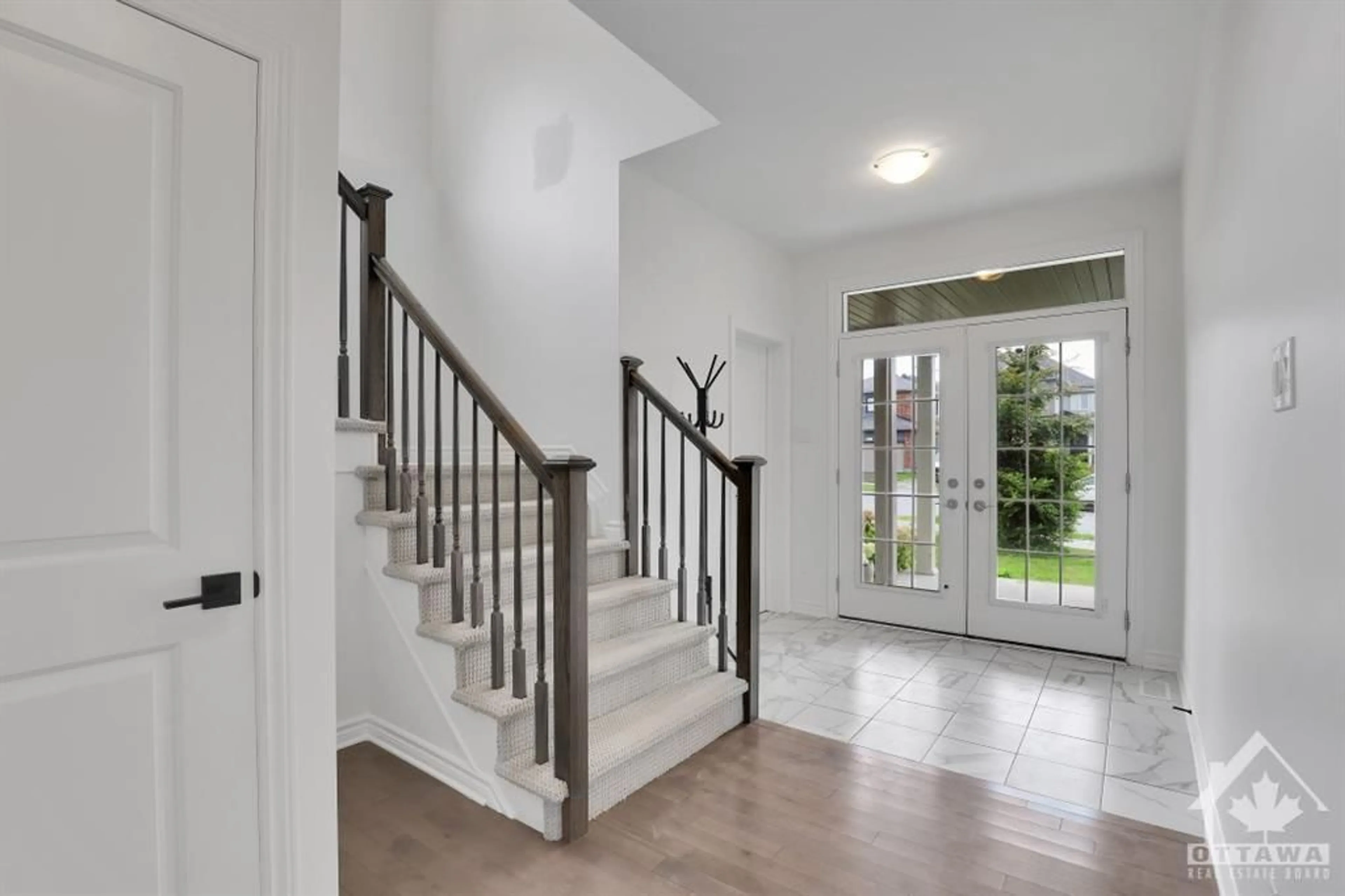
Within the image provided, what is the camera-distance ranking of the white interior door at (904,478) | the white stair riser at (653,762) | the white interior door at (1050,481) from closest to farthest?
the white stair riser at (653,762), the white interior door at (1050,481), the white interior door at (904,478)

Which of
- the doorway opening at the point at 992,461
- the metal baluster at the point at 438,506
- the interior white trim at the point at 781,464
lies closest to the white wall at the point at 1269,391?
the doorway opening at the point at 992,461

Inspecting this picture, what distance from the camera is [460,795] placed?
2299 millimetres

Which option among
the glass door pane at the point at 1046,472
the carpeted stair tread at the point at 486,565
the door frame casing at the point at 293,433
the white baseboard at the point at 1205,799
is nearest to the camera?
the door frame casing at the point at 293,433

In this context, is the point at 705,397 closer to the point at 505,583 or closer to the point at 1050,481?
the point at 505,583

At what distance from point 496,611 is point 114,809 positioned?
1054mm

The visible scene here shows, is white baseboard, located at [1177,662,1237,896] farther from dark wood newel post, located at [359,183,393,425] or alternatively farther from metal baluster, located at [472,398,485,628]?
dark wood newel post, located at [359,183,393,425]

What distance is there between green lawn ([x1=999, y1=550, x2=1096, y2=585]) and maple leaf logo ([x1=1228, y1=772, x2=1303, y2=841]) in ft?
8.32

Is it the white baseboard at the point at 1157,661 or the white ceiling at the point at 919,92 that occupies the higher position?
the white ceiling at the point at 919,92

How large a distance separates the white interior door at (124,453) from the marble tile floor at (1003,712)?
226cm

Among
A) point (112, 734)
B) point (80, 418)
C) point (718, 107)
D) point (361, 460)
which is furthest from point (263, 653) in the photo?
point (718, 107)

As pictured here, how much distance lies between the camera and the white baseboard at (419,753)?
227cm

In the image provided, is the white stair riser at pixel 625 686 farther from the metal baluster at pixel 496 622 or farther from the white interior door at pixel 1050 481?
the white interior door at pixel 1050 481

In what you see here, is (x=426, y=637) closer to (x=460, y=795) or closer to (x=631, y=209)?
(x=460, y=795)

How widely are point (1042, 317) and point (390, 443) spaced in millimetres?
3741
